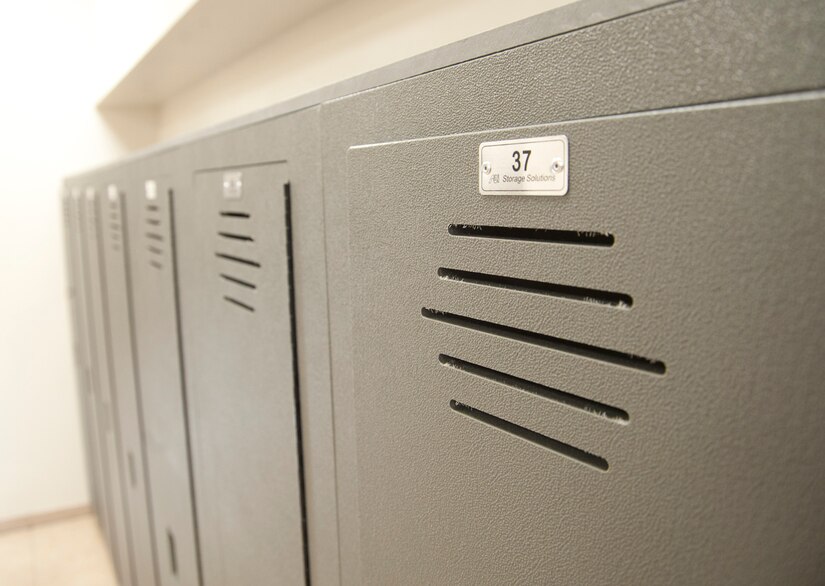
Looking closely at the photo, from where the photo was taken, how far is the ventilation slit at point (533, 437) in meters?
0.43

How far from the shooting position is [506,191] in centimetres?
46

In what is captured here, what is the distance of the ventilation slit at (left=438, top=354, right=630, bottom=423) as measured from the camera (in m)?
0.41

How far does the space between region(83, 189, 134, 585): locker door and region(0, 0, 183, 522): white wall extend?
758 millimetres

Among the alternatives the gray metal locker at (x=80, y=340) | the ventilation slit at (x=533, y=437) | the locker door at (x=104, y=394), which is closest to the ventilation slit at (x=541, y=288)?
the ventilation slit at (x=533, y=437)

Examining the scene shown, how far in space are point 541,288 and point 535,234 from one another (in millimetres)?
38

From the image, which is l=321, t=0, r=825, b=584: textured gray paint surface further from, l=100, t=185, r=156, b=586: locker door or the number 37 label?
l=100, t=185, r=156, b=586: locker door

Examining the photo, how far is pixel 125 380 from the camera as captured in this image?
2.04 metres

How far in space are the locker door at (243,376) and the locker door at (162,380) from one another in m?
0.09

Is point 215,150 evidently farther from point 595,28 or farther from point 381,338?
point 595,28

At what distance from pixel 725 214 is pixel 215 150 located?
88cm

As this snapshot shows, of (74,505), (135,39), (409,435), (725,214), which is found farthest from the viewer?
(74,505)

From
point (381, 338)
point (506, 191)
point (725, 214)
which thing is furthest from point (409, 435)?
point (725, 214)

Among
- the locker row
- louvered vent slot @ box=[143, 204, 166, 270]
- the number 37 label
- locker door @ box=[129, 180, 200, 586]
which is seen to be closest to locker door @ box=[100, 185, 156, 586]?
locker door @ box=[129, 180, 200, 586]

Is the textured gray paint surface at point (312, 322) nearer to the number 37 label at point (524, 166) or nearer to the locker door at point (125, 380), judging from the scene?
the number 37 label at point (524, 166)
